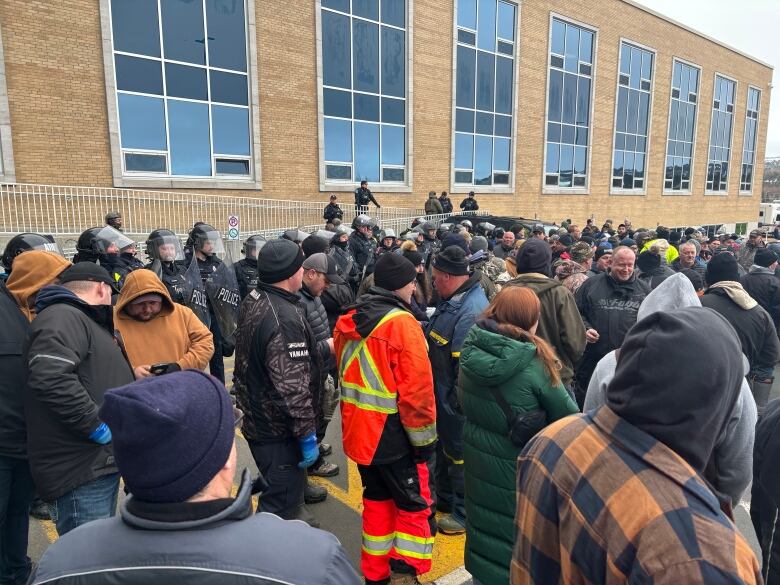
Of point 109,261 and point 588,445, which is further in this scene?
point 109,261

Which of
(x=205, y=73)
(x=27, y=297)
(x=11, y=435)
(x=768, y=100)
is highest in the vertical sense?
(x=768, y=100)

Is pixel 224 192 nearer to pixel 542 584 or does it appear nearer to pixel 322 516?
pixel 322 516

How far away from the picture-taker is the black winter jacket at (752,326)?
14.8ft

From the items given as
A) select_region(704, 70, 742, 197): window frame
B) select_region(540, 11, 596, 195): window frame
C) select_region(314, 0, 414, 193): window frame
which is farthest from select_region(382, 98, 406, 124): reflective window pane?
select_region(704, 70, 742, 197): window frame

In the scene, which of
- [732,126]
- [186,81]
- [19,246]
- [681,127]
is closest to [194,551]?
[19,246]

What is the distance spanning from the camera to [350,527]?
3.98 m

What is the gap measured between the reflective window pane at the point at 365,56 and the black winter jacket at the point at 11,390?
715 inches

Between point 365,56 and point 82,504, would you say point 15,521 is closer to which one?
point 82,504

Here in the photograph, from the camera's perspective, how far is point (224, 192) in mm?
16375

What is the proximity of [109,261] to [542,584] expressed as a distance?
236 inches

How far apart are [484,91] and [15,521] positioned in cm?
2400

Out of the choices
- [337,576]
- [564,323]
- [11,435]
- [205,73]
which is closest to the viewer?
[337,576]

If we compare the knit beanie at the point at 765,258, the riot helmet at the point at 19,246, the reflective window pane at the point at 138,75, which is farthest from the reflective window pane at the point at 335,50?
the knit beanie at the point at 765,258

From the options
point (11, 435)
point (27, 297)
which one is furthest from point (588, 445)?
point (27, 297)
